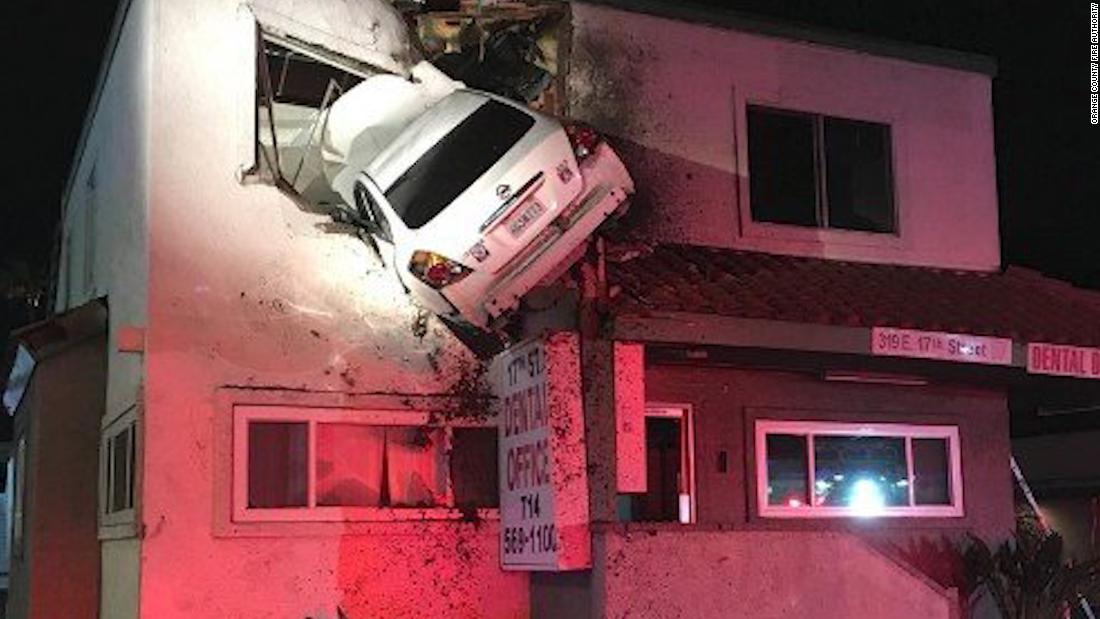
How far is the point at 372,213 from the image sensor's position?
985 cm

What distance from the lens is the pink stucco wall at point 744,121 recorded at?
11.9m

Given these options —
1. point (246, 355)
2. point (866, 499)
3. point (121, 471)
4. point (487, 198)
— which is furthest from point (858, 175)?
point (121, 471)

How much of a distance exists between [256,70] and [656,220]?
3.69 metres

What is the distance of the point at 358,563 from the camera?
1004 centimetres

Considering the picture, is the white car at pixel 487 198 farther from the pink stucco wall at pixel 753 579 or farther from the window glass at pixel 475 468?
the pink stucco wall at pixel 753 579

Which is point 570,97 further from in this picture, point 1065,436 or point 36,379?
point 1065,436

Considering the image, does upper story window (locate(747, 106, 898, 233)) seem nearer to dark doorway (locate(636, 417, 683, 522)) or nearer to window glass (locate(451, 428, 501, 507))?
dark doorway (locate(636, 417, 683, 522))

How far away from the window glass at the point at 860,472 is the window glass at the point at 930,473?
0.14 meters

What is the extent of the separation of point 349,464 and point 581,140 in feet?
10.0

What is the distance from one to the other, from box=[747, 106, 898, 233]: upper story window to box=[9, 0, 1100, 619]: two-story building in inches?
1.1

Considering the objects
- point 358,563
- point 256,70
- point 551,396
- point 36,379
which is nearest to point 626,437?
point 551,396

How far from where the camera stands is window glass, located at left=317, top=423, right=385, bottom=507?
33.4 ft

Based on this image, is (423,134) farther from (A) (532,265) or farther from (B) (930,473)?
(B) (930,473)

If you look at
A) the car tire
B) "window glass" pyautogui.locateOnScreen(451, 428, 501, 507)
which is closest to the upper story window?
the car tire
